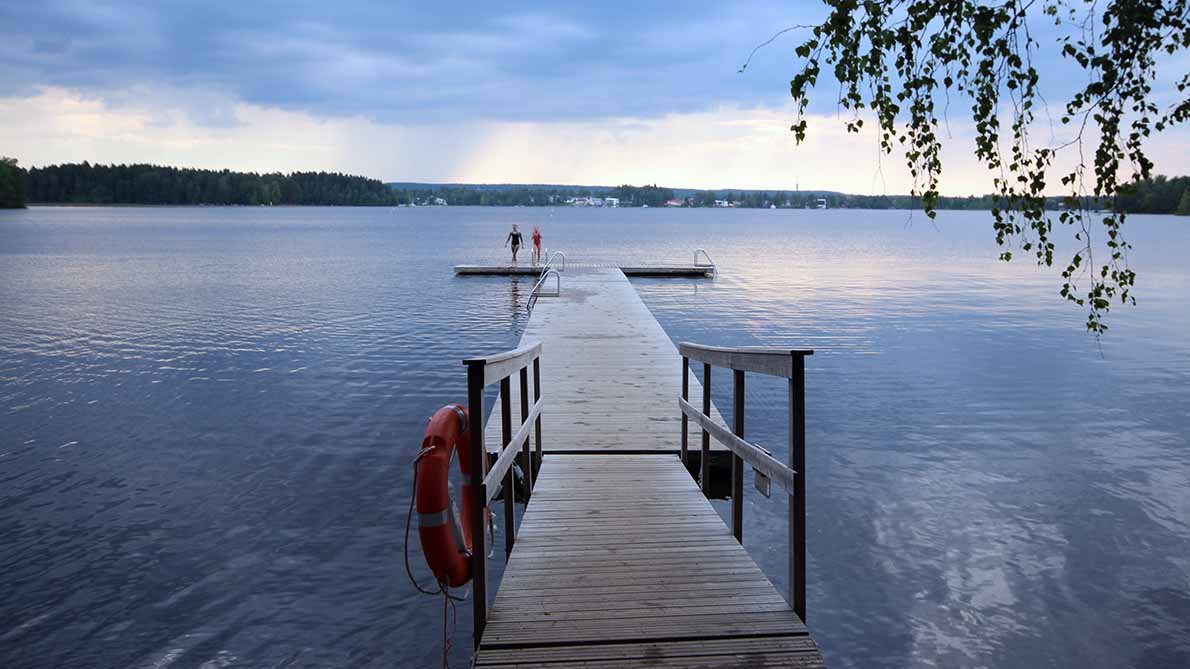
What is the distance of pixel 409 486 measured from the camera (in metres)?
10.1

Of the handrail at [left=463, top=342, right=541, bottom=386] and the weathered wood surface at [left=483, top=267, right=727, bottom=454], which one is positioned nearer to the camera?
the handrail at [left=463, top=342, right=541, bottom=386]

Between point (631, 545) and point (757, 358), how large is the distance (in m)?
1.53

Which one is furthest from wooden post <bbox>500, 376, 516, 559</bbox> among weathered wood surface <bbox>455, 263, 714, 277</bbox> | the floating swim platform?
weathered wood surface <bbox>455, 263, 714, 277</bbox>

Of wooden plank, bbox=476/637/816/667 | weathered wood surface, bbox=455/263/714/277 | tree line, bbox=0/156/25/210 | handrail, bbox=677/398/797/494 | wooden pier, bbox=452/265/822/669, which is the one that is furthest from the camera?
tree line, bbox=0/156/25/210

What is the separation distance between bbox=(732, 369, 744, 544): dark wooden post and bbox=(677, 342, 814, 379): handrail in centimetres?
16

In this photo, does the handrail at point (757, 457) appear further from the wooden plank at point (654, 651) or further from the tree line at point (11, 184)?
the tree line at point (11, 184)

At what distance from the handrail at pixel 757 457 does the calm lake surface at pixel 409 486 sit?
1909mm

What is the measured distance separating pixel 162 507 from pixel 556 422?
4.26 meters

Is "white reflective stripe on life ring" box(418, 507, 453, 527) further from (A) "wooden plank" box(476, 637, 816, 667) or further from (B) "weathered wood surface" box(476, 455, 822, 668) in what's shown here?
(A) "wooden plank" box(476, 637, 816, 667)

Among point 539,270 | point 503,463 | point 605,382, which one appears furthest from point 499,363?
point 539,270

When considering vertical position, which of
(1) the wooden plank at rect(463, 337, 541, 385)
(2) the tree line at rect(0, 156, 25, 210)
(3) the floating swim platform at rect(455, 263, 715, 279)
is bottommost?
(3) the floating swim platform at rect(455, 263, 715, 279)

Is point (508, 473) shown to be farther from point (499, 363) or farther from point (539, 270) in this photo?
point (539, 270)

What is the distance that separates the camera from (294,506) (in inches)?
369

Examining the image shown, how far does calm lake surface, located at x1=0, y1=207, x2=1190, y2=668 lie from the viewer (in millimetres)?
6918
